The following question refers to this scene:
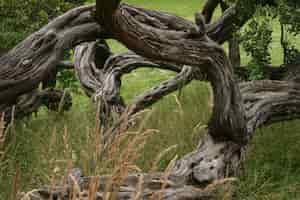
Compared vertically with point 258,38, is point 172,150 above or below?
below

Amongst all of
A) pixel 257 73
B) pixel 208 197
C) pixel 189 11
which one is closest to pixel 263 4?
pixel 257 73

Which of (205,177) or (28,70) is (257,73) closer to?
(205,177)

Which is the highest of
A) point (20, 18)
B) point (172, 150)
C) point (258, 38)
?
point (20, 18)

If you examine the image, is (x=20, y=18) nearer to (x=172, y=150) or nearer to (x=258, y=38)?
(x=172, y=150)

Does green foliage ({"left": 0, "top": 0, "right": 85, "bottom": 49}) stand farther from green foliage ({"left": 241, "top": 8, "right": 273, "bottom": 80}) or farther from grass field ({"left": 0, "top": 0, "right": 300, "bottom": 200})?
green foliage ({"left": 241, "top": 8, "right": 273, "bottom": 80})

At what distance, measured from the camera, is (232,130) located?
5.43m

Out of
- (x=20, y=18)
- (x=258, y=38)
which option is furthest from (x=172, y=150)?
(x=20, y=18)

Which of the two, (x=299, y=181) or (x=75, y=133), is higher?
(x=75, y=133)

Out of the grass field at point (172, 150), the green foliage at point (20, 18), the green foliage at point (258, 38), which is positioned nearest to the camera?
the grass field at point (172, 150)

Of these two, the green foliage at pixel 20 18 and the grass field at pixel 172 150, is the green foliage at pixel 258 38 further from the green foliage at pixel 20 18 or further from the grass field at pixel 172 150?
the green foliage at pixel 20 18

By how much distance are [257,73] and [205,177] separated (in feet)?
8.06

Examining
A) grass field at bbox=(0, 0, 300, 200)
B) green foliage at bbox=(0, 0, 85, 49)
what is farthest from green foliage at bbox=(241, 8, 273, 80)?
green foliage at bbox=(0, 0, 85, 49)

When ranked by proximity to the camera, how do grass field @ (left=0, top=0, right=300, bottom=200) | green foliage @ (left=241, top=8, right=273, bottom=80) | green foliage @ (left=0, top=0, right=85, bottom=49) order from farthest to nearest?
1. green foliage @ (left=0, top=0, right=85, bottom=49)
2. green foliage @ (left=241, top=8, right=273, bottom=80)
3. grass field @ (left=0, top=0, right=300, bottom=200)

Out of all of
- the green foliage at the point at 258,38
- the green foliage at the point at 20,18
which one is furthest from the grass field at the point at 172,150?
the green foliage at the point at 20,18
